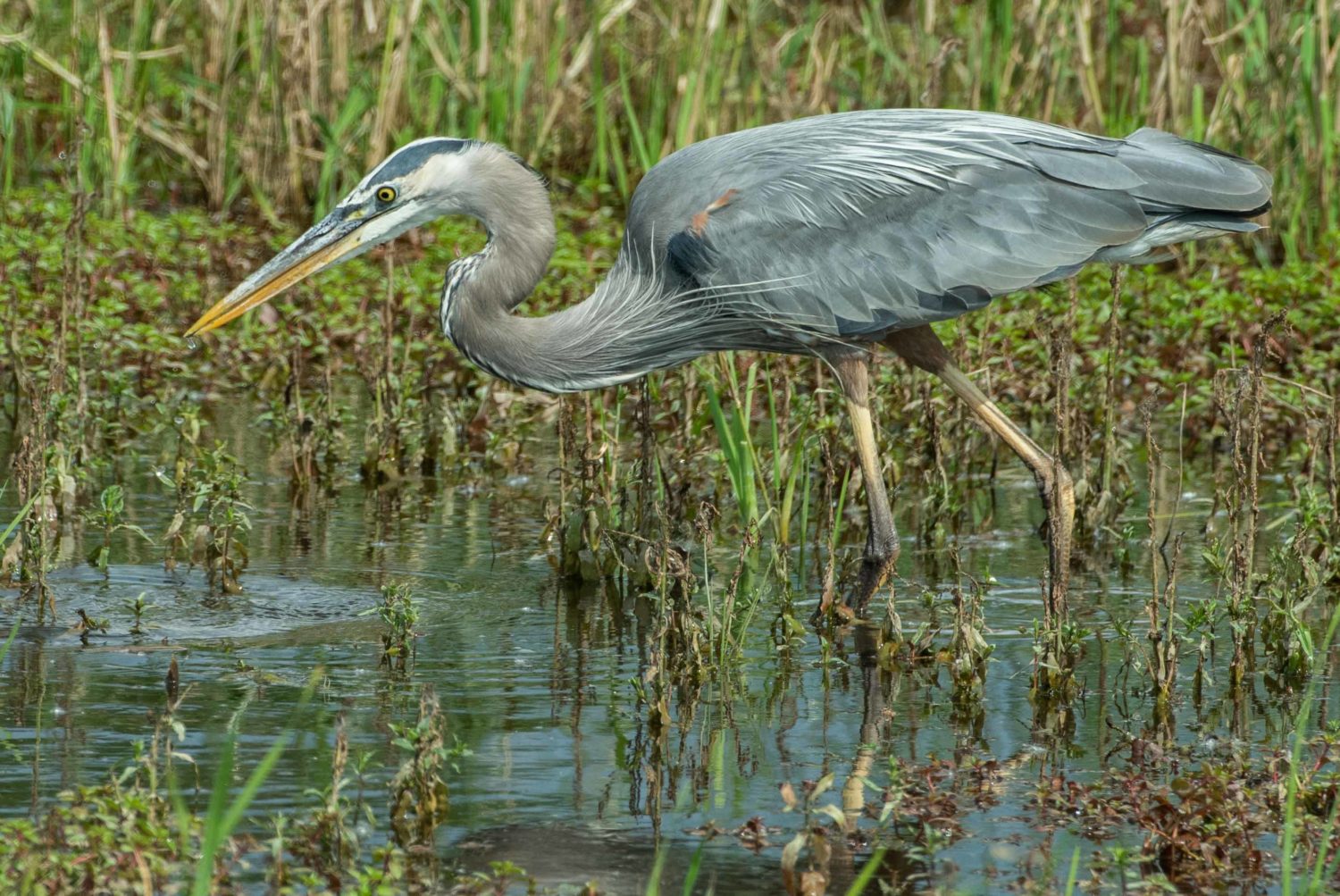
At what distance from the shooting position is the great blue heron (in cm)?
618

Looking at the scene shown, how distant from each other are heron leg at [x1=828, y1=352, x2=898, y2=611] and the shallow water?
0.15 metres

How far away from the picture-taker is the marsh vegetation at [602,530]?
162 inches

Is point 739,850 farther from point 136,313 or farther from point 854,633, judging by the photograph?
point 136,313

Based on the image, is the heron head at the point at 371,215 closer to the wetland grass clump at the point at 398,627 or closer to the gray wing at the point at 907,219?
the gray wing at the point at 907,219

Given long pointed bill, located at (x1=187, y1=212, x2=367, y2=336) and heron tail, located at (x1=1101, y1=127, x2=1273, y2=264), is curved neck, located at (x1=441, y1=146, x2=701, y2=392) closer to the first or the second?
long pointed bill, located at (x1=187, y1=212, x2=367, y2=336)

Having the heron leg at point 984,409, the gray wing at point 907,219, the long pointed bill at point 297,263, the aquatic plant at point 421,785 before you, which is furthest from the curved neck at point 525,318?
the aquatic plant at point 421,785

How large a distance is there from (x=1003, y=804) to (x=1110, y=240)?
239 cm

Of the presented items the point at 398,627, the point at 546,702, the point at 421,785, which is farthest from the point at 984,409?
the point at 421,785

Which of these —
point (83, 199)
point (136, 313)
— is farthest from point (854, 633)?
point (136, 313)

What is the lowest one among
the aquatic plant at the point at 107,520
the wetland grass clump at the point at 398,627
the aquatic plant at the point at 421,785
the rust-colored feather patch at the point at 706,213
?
the aquatic plant at the point at 421,785

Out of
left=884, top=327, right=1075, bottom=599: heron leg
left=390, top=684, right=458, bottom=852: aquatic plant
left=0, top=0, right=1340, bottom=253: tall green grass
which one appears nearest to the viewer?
left=390, top=684, right=458, bottom=852: aquatic plant

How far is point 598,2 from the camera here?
1064cm

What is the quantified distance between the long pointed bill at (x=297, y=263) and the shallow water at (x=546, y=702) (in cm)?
81

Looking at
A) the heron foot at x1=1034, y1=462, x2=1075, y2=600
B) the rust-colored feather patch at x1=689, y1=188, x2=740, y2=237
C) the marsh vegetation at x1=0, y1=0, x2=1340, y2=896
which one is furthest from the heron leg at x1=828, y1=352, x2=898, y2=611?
the rust-colored feather patch at x1=689, y1=188, x2=740, y2=237
